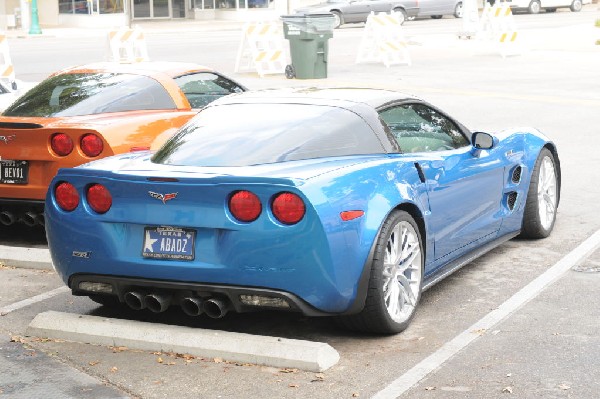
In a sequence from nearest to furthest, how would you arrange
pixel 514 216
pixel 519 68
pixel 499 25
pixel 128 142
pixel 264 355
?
pixel 264 355, pixel 514 216, pixel 128 142, pixel 519 68, pixel 499 25

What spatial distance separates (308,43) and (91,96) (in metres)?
15.2

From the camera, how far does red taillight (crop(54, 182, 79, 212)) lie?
676 centimetres

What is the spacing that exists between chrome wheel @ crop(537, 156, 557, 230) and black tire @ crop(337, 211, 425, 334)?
242 cm

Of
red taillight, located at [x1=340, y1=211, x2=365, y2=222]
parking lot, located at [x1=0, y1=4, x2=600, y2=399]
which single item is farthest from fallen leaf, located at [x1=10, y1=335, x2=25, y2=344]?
red taillight, located at [x1=340, y1=211, x2=365, y2=222]

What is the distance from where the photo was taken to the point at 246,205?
6223 millimetres

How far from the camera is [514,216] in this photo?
873 cm

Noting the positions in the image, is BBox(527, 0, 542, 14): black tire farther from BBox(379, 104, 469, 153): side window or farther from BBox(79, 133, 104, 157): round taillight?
BBox(379, 104, 469, 153): side window

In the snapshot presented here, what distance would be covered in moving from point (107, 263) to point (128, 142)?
9.52 ft

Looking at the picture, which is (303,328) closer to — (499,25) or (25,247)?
(25,247)

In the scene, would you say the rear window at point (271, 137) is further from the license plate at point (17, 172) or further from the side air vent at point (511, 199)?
the license plate at point (17, 172)

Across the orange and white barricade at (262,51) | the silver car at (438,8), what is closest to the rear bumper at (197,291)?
the orange and white barricade at (262,51)

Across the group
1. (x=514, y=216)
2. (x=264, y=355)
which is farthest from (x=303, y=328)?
(x=514, y=216)

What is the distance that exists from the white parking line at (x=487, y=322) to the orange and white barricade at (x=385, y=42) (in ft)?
61.6

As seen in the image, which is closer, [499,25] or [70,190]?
[70,190]
